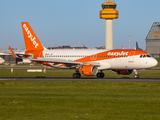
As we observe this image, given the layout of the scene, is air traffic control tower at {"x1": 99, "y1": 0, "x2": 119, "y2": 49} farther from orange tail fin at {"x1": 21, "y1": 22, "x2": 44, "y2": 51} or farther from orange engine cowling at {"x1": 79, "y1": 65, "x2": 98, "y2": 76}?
orange engine cowling at {"x1": 79, "y1": 65, "x2": 98, "y2": 76}

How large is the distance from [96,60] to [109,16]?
106 metres

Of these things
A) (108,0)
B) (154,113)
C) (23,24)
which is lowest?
(154,113)

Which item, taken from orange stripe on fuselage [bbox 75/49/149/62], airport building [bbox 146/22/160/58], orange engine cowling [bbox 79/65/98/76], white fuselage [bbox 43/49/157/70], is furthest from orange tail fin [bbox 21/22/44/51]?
airport building [bbox 146/22/160/58]

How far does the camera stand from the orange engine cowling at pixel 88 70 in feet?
137

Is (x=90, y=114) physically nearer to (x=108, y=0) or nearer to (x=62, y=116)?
(x=62, y=116)

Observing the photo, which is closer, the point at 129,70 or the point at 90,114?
the point at 90,114

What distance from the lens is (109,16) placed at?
14875 centimetres

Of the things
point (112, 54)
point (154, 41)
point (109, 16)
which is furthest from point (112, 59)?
point (154, 41)

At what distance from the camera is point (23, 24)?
172 ft

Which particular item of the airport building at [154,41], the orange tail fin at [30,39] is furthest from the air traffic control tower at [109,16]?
the orange tail fin at [30,39]

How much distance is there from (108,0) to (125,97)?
5266 inches

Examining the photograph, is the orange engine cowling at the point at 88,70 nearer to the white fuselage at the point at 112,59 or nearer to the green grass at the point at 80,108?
the white fuselage at the point at 112,59

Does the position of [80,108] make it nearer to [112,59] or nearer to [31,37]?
[112,59]

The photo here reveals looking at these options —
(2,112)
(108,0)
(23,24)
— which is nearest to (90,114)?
(2,112)
